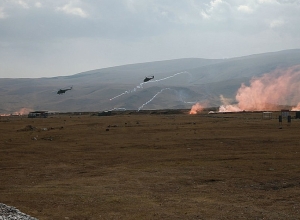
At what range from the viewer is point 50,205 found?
66.3 feet

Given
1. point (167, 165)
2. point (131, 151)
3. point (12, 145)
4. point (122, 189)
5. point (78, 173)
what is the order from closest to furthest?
1. point (122, 189)
2. point (78, 173)
3. point (167, 165)
4. point (131, 151)
5. point (12, 145)

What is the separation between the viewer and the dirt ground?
62.8ft

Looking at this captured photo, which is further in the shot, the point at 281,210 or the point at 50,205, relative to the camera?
the point at 50,205

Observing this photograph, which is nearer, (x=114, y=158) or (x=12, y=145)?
(x=114, y=158)

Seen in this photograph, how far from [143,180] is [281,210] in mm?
9445

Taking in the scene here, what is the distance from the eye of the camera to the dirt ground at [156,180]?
62.8 feet

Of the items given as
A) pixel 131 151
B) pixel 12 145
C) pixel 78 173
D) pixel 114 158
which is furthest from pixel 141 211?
pixel 12 145

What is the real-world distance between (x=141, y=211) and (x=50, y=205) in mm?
4497

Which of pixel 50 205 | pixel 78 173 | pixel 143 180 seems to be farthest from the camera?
pixel 78 173

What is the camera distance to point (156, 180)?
25734mm

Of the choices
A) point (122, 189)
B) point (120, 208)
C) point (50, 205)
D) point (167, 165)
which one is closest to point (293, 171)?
point (167, 165)

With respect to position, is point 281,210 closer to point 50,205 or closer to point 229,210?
point 229,210

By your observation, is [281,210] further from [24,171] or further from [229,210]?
[24,171]

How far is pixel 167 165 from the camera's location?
1220 inches
